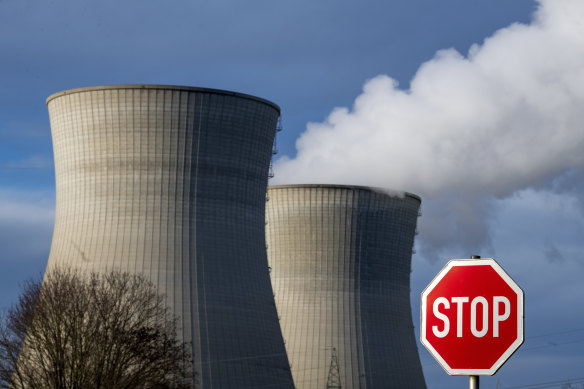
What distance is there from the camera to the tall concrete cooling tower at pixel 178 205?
24.7 meters

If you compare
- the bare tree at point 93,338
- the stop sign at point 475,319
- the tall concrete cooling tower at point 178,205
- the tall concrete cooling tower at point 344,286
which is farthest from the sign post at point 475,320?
the tall concrete cooling tower at point 344,286

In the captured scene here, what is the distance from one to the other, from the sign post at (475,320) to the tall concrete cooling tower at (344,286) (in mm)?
32006

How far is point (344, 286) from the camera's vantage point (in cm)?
3566

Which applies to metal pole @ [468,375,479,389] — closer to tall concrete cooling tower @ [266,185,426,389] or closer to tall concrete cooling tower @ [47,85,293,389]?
tall concrete cooling tower @ [47,85,293,389]

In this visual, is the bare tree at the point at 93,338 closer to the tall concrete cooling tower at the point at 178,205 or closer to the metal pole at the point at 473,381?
the tall concrete cooling tower at the point at 178,205

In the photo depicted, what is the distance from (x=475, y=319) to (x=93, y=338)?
2099cm

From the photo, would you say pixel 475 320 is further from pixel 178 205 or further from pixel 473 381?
pixel 178 205

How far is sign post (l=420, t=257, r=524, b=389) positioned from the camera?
3.15 m

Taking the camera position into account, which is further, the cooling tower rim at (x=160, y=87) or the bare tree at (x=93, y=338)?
the cooling tower rim at (x=160, y=87)

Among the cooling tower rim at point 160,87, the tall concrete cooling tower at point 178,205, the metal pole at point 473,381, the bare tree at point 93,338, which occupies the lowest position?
the metal pole at point 473,381

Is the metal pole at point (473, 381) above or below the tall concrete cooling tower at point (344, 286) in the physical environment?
below

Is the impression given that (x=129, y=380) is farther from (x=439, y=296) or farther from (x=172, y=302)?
(x=439, y=296)

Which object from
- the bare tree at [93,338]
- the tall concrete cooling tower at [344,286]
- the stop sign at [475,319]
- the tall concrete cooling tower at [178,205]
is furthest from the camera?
the tall concrete cooling tower at [344,286]

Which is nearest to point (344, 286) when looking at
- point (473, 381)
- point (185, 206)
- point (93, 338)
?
point (185, 206)
